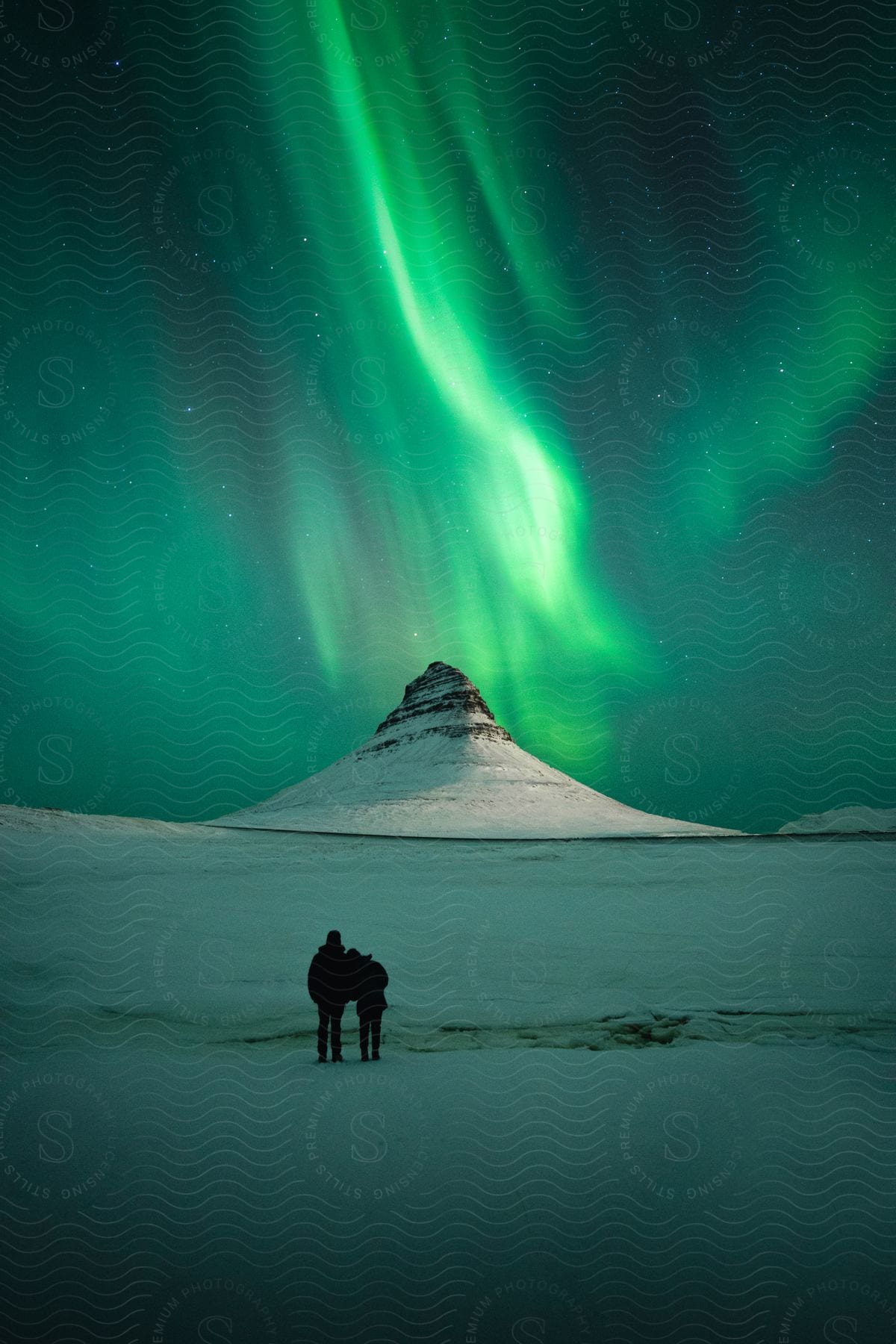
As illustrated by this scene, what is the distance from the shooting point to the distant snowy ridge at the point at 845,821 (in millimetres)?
29594

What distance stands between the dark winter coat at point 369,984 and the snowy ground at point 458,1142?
915 mm

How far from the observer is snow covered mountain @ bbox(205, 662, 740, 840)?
65125mm

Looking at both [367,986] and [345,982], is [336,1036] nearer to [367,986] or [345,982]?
[345,982]

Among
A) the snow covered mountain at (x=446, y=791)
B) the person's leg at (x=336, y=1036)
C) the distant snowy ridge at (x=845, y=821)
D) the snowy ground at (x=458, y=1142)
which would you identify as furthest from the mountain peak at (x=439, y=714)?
the person's leg at (x=336, y=1036)

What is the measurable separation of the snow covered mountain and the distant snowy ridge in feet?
29.2

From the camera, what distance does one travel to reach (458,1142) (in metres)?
7.41

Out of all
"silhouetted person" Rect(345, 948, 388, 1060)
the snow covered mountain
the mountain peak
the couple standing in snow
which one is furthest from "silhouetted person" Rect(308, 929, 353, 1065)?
the mountain peak

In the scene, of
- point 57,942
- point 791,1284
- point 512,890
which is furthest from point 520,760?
point 791,1284

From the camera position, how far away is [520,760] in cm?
11794

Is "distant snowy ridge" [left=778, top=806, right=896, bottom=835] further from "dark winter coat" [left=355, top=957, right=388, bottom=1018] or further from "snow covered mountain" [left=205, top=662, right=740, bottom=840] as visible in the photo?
"dark winter coat" [left=355, top=957, right=388, bottom=1018]

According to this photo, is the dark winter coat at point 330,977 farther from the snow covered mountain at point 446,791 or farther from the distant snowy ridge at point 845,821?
the snow covered mountain at point 446,791

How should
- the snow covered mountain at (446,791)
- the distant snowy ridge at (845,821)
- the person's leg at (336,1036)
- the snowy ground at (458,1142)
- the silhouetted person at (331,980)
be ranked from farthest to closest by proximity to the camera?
the snow covered mountain at (446,791), the distant snowy ridge at (845,821), the person's leg at (336,1036), the silhouetted person at (331,980), the snowy ground at (458,1142)

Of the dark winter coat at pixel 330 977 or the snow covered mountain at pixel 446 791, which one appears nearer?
the dark winter coat at pixel 330 977

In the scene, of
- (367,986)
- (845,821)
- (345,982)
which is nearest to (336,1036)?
(345,982)
